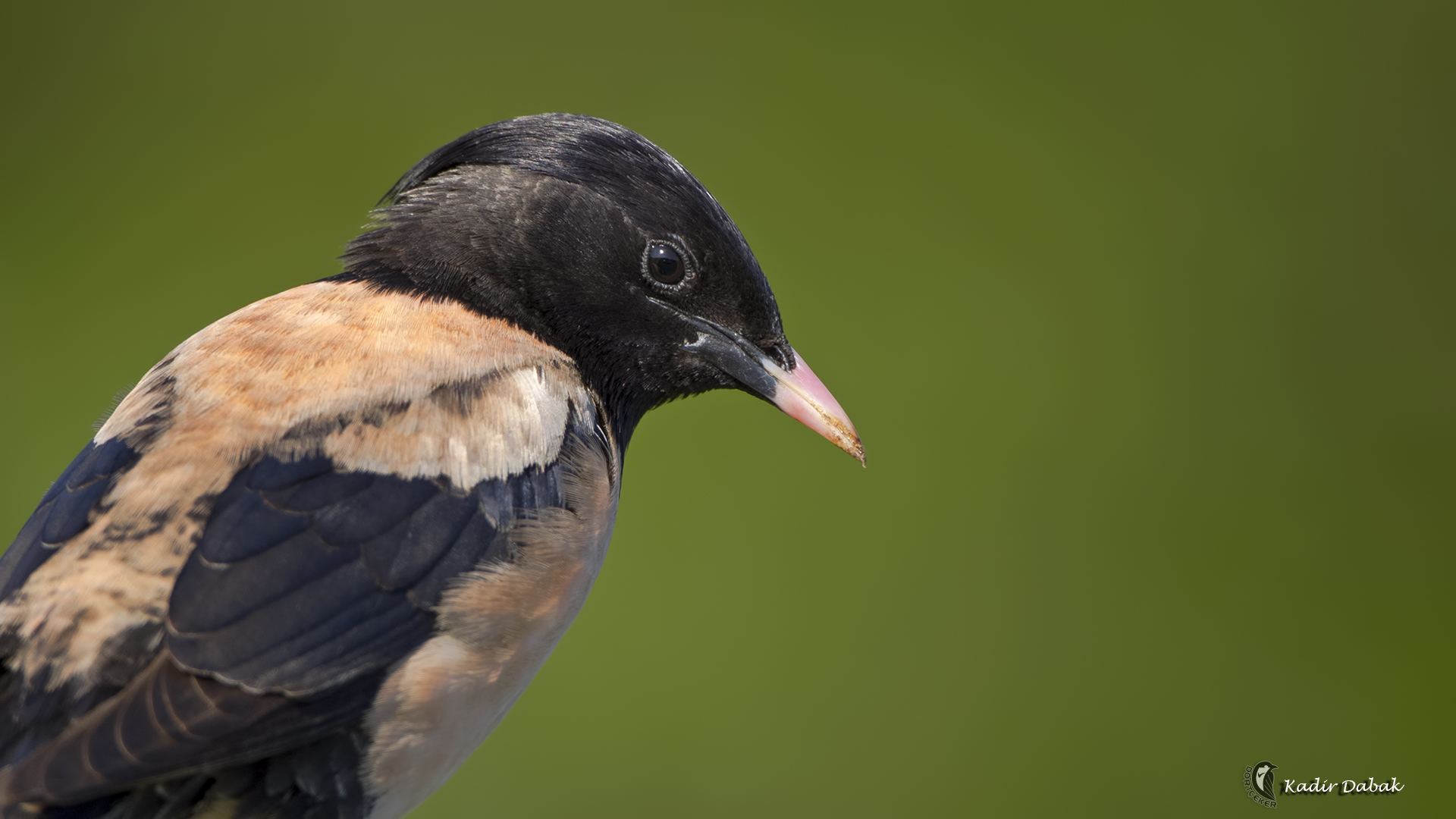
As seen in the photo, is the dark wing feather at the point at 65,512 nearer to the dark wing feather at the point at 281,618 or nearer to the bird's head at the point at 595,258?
the dark wing feather at the point at 281,618

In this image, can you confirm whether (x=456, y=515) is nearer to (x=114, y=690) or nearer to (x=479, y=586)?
(x=479, y=586)

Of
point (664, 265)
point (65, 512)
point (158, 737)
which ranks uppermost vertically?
point (664, 265)

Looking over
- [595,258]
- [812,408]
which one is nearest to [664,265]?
[595,258]

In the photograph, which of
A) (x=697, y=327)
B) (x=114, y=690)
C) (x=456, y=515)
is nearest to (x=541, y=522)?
(x=456, y=515)

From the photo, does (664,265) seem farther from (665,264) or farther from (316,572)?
(316,572)

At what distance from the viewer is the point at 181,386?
1.95 m

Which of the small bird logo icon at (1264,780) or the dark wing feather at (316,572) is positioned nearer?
the dark wing feather at (316,572)

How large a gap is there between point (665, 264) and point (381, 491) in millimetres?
701

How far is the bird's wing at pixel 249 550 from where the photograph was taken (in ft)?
5.18

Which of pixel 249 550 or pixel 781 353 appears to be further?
pixel 781 353

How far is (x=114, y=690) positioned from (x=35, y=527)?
41cm

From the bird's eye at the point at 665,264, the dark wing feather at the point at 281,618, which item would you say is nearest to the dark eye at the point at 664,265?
the bird's eye at the point at 665,264

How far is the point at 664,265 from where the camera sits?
2195 mm

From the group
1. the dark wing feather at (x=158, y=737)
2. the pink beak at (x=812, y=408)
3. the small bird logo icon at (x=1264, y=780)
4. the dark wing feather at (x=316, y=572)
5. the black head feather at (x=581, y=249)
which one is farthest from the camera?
the small bird logo icon at (x=1264, y=780)
